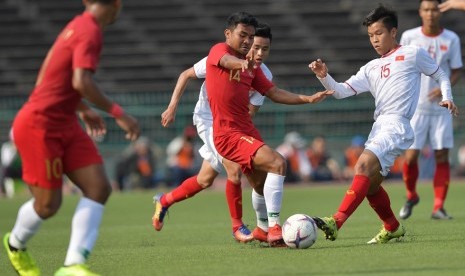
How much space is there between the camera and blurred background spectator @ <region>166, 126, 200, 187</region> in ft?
86.1

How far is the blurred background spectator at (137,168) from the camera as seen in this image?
2642 centimetres

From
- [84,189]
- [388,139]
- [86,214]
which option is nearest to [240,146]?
[388,139]

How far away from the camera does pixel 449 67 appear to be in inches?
550

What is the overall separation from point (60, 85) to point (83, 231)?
1.06 m

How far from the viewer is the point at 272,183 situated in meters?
9.92

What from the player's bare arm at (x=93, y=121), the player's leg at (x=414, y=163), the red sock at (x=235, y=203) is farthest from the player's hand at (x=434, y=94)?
the player's bare arm at (x=93, y=121)

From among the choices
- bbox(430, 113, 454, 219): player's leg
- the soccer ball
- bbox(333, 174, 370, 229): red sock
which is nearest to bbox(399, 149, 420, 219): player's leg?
bbox(430, 113, 454, 219): player's leg

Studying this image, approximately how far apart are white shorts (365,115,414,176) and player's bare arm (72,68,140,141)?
307 cm

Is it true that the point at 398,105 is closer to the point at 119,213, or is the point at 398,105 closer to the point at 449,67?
the point at 449,67

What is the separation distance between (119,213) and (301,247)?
910 centimetres

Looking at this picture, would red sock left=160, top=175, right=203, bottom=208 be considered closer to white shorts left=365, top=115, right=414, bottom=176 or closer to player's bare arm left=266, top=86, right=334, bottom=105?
player's bare arm left=266, top=86, right=334, bottom=105

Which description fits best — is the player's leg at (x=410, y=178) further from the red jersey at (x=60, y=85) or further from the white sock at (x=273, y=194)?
the red jersey at (x=60, y=85)

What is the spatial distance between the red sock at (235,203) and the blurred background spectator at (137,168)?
1522 centimetres

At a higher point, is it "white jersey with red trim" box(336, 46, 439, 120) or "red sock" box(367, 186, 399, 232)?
"white jersey with red trim" box(336, 46, 439, 120)
